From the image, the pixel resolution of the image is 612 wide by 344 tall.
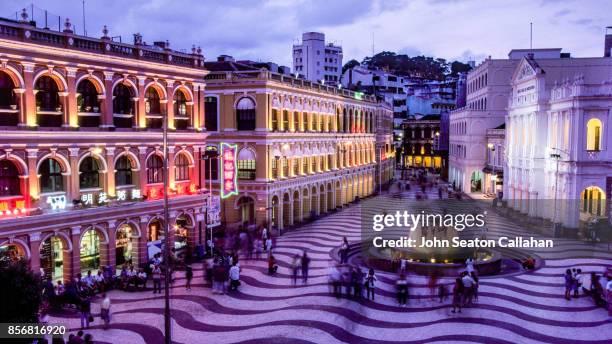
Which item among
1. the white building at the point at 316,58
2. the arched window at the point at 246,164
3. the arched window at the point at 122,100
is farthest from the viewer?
the white building at the point at 316,58

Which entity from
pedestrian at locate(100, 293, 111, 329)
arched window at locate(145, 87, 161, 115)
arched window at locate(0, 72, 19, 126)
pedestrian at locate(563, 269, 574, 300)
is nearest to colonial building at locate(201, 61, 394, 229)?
arched window at locate(145, 87, 161, 115)

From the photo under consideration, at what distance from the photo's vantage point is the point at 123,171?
32.3m

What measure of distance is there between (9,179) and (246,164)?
21261 mm

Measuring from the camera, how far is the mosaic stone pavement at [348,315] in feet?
73.0

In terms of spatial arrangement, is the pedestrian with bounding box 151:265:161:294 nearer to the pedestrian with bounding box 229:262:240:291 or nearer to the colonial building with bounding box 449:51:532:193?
the pedestrian with bounding box 229:262:240:291

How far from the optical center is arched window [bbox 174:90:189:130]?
3578 cm

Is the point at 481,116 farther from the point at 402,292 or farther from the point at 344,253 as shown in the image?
the point at 402,292

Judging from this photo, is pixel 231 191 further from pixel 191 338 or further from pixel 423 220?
pixel 191 338

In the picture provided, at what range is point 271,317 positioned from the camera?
24.6 metres

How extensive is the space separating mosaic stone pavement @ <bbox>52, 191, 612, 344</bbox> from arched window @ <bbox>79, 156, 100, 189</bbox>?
6.19 metres

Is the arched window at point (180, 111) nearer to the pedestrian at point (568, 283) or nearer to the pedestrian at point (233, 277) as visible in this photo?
the pedestrian at point (233, 277)

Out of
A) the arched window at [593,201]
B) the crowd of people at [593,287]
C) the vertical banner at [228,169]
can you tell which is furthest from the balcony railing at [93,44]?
the arched window at [593,201]

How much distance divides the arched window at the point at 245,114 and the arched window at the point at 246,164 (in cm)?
193

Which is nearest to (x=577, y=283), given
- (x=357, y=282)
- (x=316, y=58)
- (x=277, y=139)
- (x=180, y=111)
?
(x=357, y=282)
